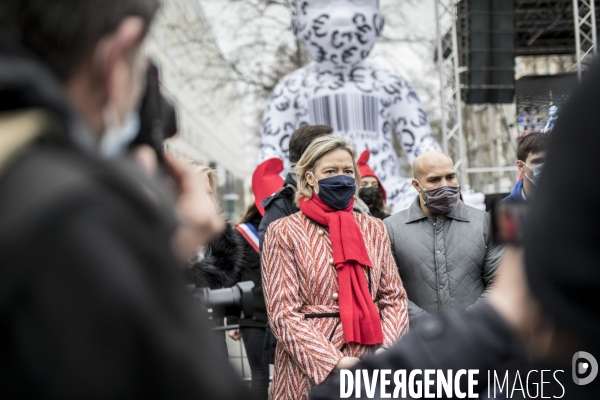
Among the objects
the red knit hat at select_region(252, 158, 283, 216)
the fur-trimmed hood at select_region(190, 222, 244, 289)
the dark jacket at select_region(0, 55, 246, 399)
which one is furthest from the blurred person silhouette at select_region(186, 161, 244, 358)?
the dark jacket at select_region(0, 55, 246, 399)

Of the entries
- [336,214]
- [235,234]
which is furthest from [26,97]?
[235,234]

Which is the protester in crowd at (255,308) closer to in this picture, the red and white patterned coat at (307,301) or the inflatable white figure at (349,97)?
the red and white patterned coat at (307,301)

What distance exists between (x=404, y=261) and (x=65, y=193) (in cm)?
294

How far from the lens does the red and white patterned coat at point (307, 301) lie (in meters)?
2.75

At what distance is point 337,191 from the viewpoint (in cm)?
317

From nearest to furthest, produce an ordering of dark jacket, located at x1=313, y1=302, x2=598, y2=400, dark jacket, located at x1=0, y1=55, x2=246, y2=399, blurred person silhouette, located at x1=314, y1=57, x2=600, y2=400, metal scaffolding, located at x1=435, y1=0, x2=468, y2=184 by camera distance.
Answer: dark jacket, located at x1=0, y1=55, x2=246, y2=399, blurred person silhouette, located at x1=314, y1=57, x2=600, y2=400, dark jacket, located at x1=313, y1=302, x2=598, y2=400, metal scaffolding, located at x1=435, y1=0, x2=468, y2=184

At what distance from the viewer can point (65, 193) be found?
69 cm

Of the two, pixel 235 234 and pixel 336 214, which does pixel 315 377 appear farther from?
pixel 235 234

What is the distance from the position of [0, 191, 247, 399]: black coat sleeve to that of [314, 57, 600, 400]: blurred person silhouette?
44cm

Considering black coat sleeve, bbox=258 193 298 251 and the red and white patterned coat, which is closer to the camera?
the red and white patterned coat

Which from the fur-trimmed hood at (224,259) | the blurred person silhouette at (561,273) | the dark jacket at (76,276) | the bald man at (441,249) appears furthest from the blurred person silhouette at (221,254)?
the dark jacket at (76,276)

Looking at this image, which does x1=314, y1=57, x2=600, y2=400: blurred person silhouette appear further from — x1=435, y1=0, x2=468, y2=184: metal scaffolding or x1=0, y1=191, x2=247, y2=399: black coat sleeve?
x1=435, y1=0, x2=468, y2=184: metal scaffolding

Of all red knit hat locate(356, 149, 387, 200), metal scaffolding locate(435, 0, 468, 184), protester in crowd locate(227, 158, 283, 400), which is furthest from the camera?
metal scaffolding locate(435, 0, 468, 184)

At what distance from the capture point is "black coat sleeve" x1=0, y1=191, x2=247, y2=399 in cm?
67
